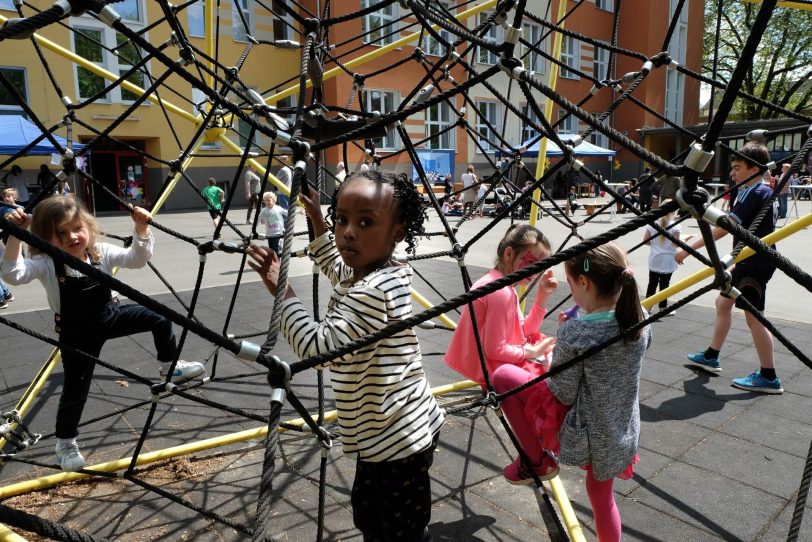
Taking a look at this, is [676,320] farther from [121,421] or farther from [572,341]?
[121,421]

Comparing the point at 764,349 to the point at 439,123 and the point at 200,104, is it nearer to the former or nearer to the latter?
the point at 200,104

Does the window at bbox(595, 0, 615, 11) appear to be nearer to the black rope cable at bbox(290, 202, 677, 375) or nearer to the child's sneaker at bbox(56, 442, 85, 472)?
the child's sneaker at bbox(56, 442, 85, 472)

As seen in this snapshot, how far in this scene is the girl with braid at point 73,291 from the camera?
205 centimetres

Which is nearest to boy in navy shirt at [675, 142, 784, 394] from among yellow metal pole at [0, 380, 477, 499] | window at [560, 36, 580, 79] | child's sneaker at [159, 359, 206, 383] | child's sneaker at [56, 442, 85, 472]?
yellow metal pole at [0, 380, 477, 499]

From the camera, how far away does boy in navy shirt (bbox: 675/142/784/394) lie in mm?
2904

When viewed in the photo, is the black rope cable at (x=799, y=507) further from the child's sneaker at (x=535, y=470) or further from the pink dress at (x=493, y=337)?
the pink dress at (x=493, y=337)

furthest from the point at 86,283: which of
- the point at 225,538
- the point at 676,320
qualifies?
the point at 676,320

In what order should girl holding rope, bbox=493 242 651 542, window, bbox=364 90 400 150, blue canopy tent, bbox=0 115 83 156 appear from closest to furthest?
1. girl holding rope, bbox=493 242 651 542
2. blue canopy tent, bbox=0 115 83 156
3. window, bbox=364 90 400 150

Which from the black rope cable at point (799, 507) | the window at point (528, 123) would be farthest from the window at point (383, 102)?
the black rope cable at point (799, 507)

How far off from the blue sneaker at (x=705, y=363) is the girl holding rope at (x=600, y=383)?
1840 millimetres

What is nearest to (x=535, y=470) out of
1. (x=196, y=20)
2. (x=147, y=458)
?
(x=147, y=458)

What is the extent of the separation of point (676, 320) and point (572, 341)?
126 inches

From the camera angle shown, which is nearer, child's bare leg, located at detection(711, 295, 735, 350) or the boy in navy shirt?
the boy in navy shirt

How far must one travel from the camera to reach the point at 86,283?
218 cm
